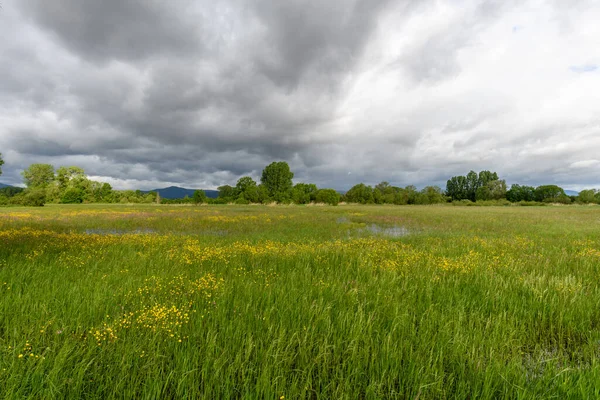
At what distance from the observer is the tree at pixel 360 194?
97.1 m

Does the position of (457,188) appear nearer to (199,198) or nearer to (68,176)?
(199,198)

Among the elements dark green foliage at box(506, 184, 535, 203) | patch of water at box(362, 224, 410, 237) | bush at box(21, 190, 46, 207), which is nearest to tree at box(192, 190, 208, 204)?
bush at box(21, 190, 46, 207)

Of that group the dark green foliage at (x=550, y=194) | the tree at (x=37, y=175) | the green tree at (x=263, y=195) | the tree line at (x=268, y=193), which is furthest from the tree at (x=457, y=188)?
the tree at (x=37, y=175)

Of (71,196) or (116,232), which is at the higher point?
(71,196)

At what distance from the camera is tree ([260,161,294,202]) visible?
9081 cm

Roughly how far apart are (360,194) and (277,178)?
120 ft

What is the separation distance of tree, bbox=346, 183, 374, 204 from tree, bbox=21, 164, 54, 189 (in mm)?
116832

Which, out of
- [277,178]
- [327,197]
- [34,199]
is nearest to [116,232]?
[34,199]

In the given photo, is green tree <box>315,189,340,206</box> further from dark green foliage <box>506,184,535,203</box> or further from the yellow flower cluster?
dark green foliage <box>506,184,535,203</box>

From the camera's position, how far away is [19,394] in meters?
2.12

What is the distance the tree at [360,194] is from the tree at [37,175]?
117 meters

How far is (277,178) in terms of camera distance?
9231 centimetres

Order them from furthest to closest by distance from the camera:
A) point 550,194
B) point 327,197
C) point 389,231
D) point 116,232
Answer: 1. point 550,194
2. point 327,197
3. point 389,231
4. point 116,232

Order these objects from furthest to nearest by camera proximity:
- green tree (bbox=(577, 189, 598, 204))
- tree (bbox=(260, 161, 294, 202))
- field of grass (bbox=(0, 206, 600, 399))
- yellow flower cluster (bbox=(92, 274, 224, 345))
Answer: green tree (bbox=(577, 189, 598, 204))
tree (bbox=(260, 161, 294, 202))
yellow flower cluster (bbox=(92, 274, 224, 345))
field of grass (bbox=(0, 206, 600, 399))
